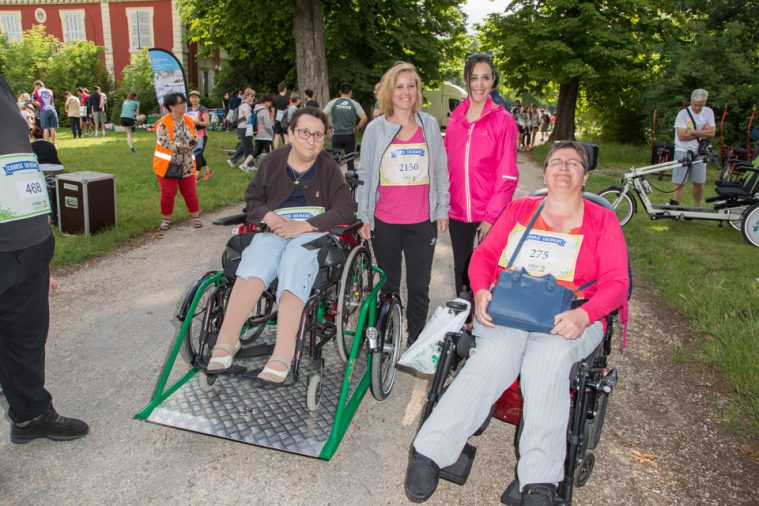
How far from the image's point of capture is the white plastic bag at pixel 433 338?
280 cm

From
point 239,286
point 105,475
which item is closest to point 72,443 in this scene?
point 105,475

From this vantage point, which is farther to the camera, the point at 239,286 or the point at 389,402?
the point at 389,402

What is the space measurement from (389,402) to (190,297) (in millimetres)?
1379

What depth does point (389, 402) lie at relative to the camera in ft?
11.6

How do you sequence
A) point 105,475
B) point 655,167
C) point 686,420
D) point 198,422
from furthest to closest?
point 655,167
point 686,420
point 198,422
point 105,475

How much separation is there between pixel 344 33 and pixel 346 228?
683 inches

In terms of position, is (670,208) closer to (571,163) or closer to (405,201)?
(405,201)

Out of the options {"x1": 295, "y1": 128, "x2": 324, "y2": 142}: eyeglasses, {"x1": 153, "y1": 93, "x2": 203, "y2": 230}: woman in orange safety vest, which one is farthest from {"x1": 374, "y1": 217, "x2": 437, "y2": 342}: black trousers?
{"x1": 153, "y1": 93, "x2": 203, "y2": 230}: woman in orange safety vest

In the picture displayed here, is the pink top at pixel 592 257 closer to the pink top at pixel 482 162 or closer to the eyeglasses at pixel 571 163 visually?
the eyeglasses at pixel 571 163

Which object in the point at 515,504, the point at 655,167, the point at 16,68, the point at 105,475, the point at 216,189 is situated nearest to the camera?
the point at 515,504

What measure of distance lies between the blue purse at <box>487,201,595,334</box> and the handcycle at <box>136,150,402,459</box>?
81 cm

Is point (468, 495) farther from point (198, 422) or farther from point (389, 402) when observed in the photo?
point (198, 422)

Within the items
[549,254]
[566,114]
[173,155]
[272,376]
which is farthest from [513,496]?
[566,114]

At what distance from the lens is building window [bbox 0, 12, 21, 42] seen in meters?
37.2
